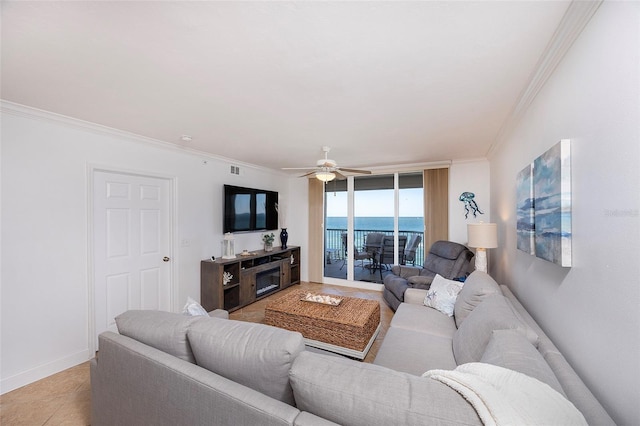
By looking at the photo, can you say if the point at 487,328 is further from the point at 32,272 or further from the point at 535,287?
the point at 32,272

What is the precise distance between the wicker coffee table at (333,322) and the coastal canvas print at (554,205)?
5.28 feet

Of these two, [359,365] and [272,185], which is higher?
[272,185]

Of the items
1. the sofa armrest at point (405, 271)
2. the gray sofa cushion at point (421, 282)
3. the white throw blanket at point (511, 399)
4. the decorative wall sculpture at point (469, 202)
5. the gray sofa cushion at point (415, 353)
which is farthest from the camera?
the decorative wall sculpture at point (469, 202)

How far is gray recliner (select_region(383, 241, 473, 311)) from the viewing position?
3537 mm

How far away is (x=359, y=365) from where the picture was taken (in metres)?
1.04

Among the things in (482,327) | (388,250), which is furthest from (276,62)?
(388,250)

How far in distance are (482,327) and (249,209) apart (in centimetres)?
383

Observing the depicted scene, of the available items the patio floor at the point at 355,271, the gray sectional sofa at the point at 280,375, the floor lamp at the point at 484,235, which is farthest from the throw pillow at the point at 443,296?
the patio floor at the point at 355,271

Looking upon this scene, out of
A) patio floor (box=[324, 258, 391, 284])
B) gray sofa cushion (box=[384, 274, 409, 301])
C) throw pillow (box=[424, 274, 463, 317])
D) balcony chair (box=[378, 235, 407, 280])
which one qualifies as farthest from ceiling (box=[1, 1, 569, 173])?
patio floor (box=[324, 258, 391, 284])

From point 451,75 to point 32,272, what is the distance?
3.78 m

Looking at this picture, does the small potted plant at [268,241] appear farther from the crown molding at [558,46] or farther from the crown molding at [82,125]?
the crown molding at [558,46]

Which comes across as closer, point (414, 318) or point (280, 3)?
point (280, 3)

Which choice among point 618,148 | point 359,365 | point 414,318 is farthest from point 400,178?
point 359,365

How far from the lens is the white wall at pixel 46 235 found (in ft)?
7.06
